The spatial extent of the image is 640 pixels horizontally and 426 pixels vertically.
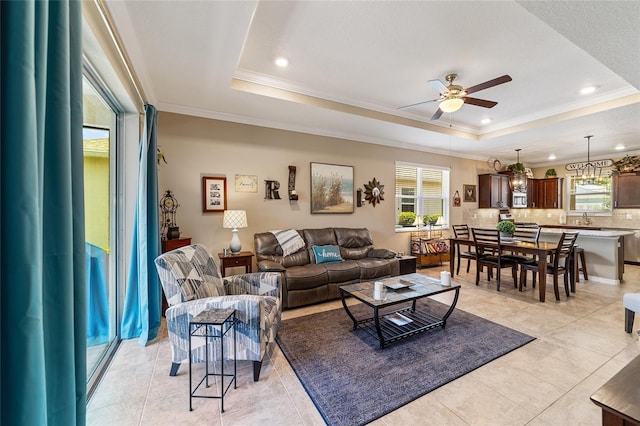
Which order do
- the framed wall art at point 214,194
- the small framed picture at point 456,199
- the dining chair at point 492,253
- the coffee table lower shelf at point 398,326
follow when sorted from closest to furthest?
1. the coffee table lower shelf at point 398,326
2. the framed wall art at point 214,194
3. the dining chair at point 492,253
4. the small framed picture at point 456,199

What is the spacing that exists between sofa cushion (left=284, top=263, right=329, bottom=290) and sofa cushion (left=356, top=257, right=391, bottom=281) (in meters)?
0.62

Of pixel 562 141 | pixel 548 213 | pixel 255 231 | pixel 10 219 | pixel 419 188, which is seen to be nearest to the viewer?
pixel 10 219

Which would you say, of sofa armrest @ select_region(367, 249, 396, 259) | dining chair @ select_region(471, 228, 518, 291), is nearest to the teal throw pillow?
sofa armrest @ select_region(367, 249, 396, 259)

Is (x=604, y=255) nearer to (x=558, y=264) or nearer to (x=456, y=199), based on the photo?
(x=558, y=264)

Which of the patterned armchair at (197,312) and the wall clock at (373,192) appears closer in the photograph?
the patterned armchair at (197,312)

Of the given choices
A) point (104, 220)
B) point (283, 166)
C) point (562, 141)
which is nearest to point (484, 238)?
point (562, 141)

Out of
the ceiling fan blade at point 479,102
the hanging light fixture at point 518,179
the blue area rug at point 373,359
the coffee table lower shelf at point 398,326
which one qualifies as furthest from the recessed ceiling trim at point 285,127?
the coffee table lower shelf at point 398,326

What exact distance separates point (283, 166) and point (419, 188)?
339 centimetres

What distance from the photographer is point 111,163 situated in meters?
2.86

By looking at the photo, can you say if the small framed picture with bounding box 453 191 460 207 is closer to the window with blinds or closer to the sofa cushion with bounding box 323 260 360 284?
the window with blinds

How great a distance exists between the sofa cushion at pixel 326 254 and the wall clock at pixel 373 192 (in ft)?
5.11

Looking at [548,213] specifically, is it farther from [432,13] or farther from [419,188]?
[432,13]

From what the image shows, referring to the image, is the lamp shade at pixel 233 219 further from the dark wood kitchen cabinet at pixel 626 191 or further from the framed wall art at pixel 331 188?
the dark wood kitchen cabinet at pixel 626 191

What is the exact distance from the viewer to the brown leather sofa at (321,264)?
11.9 feet
